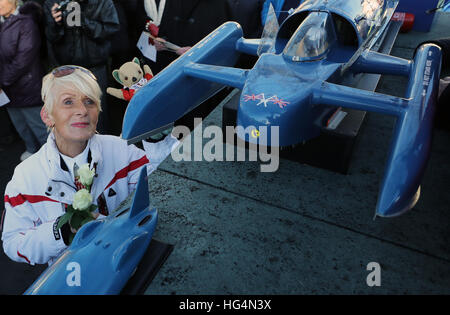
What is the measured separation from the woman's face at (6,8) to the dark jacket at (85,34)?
20 centimetres

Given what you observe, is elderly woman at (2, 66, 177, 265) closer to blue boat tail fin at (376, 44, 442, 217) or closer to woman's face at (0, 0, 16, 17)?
blue boat tail fin at (376, 44, 442, 217)

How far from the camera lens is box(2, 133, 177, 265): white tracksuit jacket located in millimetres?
964

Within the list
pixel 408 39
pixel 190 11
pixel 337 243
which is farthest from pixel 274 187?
pixel 408 39

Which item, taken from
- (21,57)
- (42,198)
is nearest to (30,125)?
(21,57)

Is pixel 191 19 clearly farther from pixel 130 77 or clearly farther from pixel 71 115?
pixel 71 115

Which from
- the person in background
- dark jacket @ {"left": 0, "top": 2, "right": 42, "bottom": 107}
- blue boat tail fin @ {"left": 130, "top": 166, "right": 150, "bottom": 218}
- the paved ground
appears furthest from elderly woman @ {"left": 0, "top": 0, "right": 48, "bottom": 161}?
blue boat tail fin @ {"left": 130, "top": 166, "right": 150, "bottom": 218}

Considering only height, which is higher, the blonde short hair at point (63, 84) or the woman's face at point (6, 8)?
the woman's face at point (6, 8)

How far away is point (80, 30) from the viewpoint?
198 centimetres

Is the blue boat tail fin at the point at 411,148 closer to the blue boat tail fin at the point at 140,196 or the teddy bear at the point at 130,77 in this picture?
the blue boat tail fin at the point at 140,196

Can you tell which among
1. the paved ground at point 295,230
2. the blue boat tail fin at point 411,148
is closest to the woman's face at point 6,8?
the paved ground at point 295,230

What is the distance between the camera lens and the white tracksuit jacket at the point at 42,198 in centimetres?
96

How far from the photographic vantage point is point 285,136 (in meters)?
0.99

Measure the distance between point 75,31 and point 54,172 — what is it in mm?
1290

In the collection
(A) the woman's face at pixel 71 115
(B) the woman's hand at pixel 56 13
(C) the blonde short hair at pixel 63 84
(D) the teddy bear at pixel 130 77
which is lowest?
(D) the teddy bear at pixel 130 77
